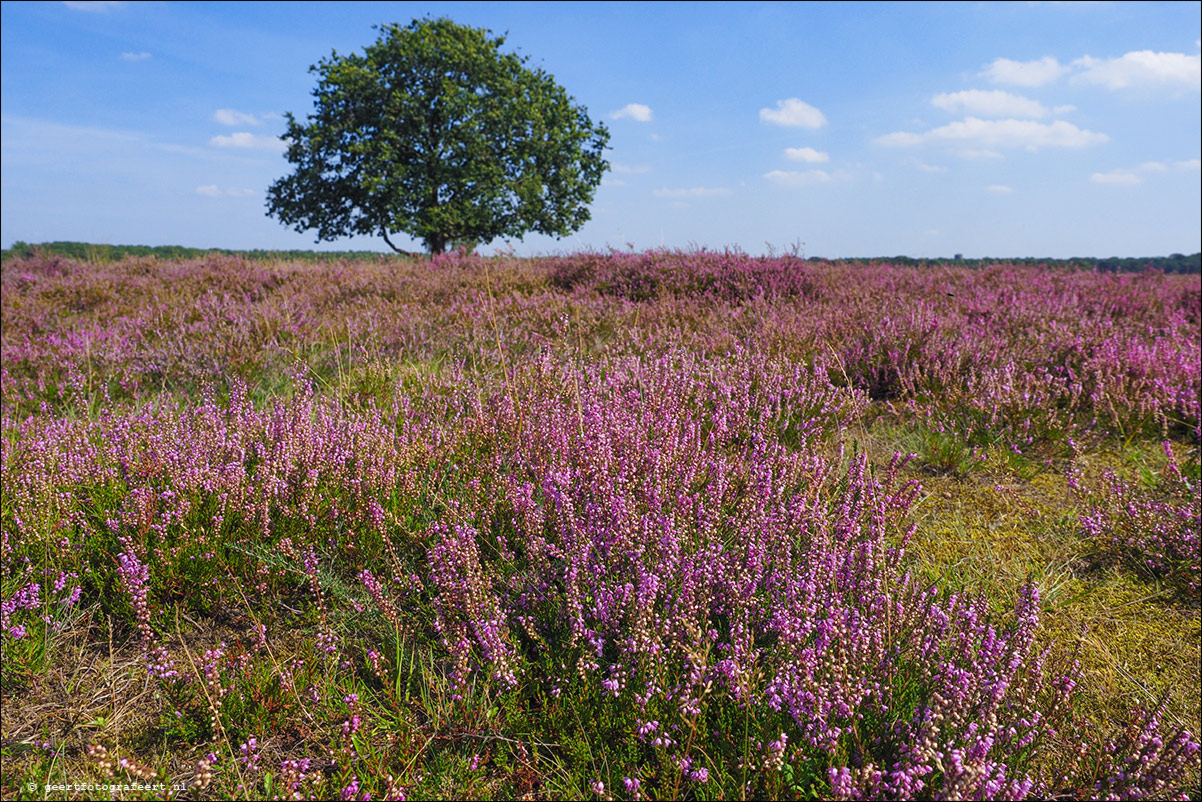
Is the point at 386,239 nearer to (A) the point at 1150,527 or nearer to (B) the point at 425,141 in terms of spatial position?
(B) the point at 425,141

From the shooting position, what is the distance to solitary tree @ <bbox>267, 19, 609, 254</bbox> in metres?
22.1

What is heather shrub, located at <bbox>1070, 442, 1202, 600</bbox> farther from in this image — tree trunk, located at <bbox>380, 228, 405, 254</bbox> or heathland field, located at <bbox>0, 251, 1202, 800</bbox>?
tree trunk, located at <bbox>380, 228, 405, 254</bbox>

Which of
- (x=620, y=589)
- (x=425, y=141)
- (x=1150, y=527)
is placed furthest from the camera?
(x=425, y=141)

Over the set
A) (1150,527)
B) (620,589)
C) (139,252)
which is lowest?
(1150,527)

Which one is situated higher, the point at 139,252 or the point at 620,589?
the point at 139,252

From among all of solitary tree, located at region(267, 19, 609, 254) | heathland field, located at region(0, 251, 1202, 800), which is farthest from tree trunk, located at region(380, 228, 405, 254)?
heathland field, located at region(0, 251, 1202, 800)

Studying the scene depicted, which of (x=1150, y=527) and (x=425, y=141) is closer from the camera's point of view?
(x=1150, y=527)

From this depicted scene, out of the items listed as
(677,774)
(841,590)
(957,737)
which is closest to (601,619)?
(677,774)

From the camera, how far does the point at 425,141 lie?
23109 mm

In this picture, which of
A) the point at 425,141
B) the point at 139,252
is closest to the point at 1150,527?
the point at 425,141

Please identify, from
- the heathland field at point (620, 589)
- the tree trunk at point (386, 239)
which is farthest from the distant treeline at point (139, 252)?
the heathland field at point (620, 589)

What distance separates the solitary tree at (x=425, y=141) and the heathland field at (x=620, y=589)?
19.9 metres

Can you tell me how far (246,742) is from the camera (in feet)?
5.82

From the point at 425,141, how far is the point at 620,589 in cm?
2437
